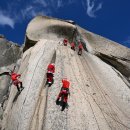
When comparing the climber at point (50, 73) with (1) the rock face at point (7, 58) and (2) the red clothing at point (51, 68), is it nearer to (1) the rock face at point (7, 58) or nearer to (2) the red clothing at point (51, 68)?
(2) the red clothing at point (51, 68)

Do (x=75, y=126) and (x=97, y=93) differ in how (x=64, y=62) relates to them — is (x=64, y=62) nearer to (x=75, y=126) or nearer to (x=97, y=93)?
(x=97, y=93)

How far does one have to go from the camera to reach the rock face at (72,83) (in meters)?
15.5

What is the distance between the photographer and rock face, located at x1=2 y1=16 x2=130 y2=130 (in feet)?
50.8

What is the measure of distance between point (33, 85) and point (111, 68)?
6.52 m

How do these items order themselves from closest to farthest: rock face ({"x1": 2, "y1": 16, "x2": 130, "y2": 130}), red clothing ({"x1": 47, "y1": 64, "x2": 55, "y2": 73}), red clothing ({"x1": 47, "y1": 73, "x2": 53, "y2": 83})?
rock face ({"x1": 2, "y1": 16, "x2": 130, "y2": 130}) < red clothing ({"x1": 47, "y1": 73, "x2": 53, "y2": 83}) < red clothing ({"x1": 47, "y1": 64, "x2": 55, "y2": 73})

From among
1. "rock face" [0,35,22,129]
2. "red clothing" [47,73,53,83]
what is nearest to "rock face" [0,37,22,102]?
"rock face" [0,35,22,129]

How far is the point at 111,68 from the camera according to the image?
22250 millimetres

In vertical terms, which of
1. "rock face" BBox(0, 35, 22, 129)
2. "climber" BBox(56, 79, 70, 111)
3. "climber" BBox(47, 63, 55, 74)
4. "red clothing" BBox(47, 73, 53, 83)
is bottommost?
"climber" BBox(56, 79, 70, 111)

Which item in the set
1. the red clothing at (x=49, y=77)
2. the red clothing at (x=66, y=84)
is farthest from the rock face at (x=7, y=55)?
the red clothing at (x=66, y=84)

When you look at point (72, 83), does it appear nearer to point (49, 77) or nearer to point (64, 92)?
point (49, 77)

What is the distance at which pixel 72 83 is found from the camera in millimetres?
17359

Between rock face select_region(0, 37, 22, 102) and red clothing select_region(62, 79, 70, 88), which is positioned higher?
rock face select_region(0, 37, 22, 102)

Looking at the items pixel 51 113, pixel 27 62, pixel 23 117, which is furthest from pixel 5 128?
pixel 27 62

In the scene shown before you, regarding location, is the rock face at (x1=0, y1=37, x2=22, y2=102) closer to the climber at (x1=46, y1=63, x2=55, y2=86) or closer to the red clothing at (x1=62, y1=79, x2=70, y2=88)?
the climber at (x1=46, y1=63, x2=55, y2=86)
